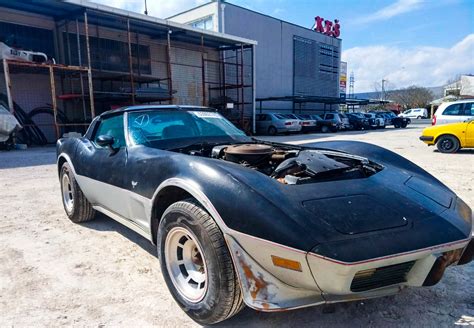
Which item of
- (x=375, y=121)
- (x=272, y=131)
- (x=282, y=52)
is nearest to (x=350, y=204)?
(x=272, y=131)

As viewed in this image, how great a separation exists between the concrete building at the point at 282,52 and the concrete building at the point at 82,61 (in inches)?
146

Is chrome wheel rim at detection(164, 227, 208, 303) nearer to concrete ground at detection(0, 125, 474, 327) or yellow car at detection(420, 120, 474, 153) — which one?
concrete ground at detection(0, 125, 474, 327)

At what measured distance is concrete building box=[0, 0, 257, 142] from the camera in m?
14.2

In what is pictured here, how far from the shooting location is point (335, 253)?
1567 millimetres

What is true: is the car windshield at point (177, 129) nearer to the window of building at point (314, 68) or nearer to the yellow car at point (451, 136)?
the yellow car at point (451, 136)

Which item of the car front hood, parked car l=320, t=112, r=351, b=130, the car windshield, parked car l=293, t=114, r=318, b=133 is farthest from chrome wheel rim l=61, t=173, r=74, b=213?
parked car l=320, t=112, r=351, b=130

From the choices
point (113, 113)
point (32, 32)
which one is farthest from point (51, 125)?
point (113, 113)

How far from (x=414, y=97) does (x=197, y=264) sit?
6716cm

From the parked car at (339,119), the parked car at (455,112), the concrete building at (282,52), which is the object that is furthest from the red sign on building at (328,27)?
the parked car at (455,112)

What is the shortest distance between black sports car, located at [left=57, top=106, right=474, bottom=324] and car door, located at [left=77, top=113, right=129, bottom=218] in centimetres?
15

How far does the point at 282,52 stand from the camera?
28.2 metres

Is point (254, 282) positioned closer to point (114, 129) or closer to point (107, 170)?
point (107, 170)

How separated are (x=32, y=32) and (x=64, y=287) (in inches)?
657

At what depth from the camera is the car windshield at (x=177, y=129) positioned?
3.10 metres
